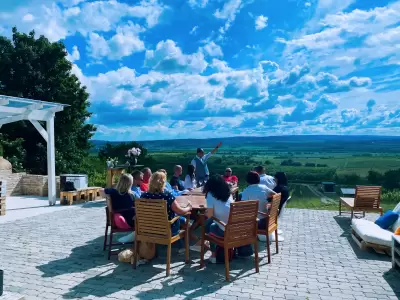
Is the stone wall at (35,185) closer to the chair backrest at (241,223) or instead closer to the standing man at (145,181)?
the standing man at (145,181)

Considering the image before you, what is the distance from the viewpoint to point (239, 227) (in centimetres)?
438

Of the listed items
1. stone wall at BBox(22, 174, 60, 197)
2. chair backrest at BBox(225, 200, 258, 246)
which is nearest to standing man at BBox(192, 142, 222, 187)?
chair backrest at BBox(225, 200, 258, 246)

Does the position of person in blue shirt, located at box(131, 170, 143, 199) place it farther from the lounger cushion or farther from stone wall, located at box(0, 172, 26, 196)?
stone wall, located at box(0, 172, 26, 196)

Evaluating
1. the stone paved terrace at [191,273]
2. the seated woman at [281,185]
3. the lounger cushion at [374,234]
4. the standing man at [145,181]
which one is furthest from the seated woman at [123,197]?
the lounger cushion at [374,234]

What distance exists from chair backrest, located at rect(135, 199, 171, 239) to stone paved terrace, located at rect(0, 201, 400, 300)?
49 cm

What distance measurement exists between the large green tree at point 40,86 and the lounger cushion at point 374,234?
46.2ft

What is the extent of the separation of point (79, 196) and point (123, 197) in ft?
18.1

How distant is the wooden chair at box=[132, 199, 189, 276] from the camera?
14.5 feet

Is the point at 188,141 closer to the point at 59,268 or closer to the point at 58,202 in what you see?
the point at 58,202

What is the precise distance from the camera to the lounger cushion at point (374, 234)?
5.13 meters

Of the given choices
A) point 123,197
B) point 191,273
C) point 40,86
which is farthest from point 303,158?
point 191,273

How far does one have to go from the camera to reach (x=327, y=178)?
55.9 ft

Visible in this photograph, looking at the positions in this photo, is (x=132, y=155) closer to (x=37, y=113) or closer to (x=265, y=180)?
(x=37, y=113)

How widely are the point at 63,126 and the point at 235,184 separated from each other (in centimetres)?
1191
